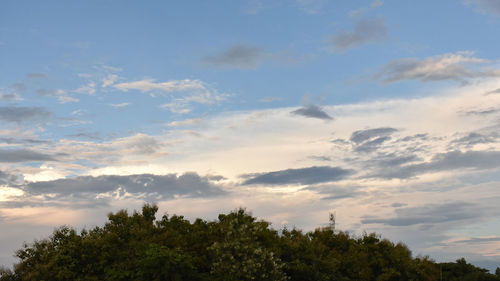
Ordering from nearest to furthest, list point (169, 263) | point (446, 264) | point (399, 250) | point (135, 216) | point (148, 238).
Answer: point (169, 263), point (148, 238), point (135, 216), point (399, 250), point (446, 264)

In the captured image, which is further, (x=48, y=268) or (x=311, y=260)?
(x=311, y=260)

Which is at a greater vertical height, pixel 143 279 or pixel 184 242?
pixel 184 242

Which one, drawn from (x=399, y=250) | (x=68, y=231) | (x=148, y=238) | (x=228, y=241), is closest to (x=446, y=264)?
(x=399, y=250)

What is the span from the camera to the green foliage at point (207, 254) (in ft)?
143

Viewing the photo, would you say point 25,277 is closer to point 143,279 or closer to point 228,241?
point 143,279

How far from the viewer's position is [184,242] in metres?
48.8

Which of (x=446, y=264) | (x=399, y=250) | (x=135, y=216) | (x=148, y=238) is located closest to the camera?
(x=148, y=238)

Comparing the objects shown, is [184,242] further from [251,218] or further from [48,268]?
[48,268]

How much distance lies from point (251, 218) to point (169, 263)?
50.0 ft

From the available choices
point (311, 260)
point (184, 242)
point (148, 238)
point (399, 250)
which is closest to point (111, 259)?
point (148, 238)

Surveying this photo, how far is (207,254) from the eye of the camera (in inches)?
1919

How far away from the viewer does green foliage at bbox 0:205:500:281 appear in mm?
43688

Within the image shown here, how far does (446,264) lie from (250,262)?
3825cm

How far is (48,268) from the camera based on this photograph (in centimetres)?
4538
